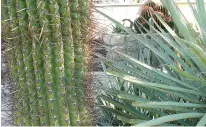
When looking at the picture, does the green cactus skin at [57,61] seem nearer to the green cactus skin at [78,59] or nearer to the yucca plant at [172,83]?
the green cactus skin at [78,59]

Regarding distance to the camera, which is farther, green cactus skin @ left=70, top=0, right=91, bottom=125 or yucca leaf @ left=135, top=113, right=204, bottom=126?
green cactus skin @ left=70, top=0, right=91, bottom=125

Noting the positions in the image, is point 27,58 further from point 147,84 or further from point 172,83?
point 172,83

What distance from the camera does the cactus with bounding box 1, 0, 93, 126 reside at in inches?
73.5

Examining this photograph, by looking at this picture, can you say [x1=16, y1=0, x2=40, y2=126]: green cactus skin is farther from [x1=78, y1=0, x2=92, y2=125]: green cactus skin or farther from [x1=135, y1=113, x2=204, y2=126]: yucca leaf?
[x1=135, y1=113, x2=204, y2=126]: yucca leaf

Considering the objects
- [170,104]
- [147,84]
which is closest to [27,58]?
[147,84]

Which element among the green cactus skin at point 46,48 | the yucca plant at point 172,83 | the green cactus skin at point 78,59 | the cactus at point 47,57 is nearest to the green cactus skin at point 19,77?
the cactus at point 47,57

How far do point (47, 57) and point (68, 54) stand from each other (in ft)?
0.34

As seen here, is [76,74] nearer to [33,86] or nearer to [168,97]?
[33,86]

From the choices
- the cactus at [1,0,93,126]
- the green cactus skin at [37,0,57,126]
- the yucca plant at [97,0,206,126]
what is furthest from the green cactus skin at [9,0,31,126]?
the yucca plant at [97,0,206,126]

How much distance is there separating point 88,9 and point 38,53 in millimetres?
333

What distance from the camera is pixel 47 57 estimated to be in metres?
1.86

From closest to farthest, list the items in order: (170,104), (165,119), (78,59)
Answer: (165,119)
(170,104)
(78,59)

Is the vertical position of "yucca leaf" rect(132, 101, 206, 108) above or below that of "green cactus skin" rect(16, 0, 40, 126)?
below

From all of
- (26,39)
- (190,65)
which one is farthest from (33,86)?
(190,65)
